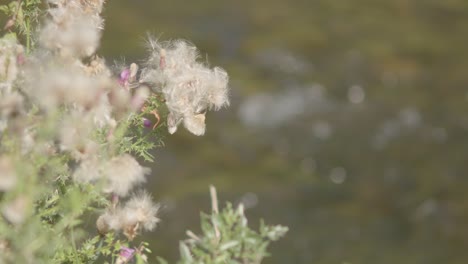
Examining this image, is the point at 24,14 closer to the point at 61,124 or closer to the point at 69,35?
the point at 69,35

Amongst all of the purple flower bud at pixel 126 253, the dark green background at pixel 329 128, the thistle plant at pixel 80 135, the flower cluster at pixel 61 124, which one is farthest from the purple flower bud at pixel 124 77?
the dark green background at pixel 329 128

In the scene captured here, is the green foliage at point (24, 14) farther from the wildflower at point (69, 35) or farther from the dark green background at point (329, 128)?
the dark green background at point (329, 128)

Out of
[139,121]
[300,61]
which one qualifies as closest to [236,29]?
[300,61]

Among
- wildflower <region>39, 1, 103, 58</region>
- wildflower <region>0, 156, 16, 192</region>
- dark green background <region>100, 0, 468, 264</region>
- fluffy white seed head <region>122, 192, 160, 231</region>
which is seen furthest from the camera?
dark green background <region>100, 0, 468, 264</region>

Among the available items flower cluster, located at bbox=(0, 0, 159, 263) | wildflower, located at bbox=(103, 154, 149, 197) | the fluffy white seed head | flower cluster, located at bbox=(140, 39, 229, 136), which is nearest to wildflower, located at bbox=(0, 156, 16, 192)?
flower cluster, located at bbox=(0, 0, 159, 263)

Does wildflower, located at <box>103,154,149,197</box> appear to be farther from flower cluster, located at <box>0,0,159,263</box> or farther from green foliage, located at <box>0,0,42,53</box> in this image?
green foliage, located at <box>0,0,42,53</box>

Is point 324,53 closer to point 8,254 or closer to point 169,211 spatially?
point 169,211
